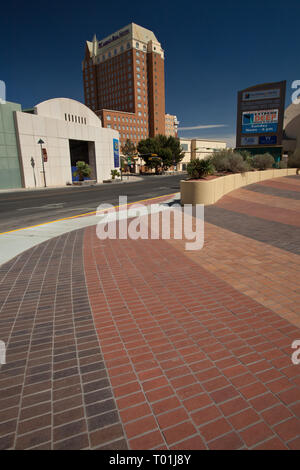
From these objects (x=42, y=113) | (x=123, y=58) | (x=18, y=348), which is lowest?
(x=18, y=348)

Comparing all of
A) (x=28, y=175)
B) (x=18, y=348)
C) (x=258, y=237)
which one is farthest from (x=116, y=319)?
(x=28, y=175)

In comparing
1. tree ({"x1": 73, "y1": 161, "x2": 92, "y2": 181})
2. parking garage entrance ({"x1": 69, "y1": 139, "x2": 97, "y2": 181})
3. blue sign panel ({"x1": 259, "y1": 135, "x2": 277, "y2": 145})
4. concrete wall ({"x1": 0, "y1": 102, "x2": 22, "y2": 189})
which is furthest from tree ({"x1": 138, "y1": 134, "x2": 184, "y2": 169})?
blue sign panel ({"x1": 259, "y1": 135, "x2": 277, "y2": 145})

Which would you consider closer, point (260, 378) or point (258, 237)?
point (260, 378)

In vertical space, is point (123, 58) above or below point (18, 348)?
above

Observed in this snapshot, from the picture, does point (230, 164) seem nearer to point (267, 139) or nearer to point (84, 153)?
point (267, 139)

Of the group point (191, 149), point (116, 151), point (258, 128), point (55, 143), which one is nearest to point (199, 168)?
point (258, 128)

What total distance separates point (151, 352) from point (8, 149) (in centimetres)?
4030

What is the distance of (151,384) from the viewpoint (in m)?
2.54

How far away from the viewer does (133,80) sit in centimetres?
9988

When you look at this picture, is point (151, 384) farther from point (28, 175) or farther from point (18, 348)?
point (28, 175)

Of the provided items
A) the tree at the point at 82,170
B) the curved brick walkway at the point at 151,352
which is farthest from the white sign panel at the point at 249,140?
the curved brick walkway at the point at 151,352

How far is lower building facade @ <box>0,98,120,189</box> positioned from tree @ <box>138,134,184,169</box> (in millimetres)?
20556

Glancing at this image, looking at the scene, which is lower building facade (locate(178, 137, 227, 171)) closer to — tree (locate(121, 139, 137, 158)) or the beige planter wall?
tree (locate(121, 139, 137, 158))

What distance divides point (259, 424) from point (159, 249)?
4.80 meters
